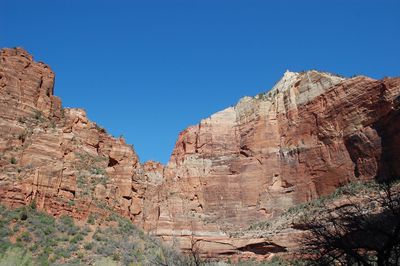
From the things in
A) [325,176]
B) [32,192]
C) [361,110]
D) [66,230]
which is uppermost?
[361,110]

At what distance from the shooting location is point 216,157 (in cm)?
6378

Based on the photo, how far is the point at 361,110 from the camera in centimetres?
5012

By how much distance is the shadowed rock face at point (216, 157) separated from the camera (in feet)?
132

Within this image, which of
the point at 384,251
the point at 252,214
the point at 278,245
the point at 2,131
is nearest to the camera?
the point at 384,251

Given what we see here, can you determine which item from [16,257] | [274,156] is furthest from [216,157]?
[16,257]

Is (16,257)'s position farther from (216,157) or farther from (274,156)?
(274,156)

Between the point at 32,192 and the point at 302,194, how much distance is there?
108 ft

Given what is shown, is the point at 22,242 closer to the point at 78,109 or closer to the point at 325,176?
the point at 78,109

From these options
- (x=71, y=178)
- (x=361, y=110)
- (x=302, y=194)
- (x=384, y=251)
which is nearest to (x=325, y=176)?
(x=302, y=194)

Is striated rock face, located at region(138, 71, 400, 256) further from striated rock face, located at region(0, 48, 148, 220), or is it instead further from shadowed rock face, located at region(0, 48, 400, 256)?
striated rock face, located at region(0, 48, 148, 220)

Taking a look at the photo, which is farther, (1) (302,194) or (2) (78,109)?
(1) (302,194)

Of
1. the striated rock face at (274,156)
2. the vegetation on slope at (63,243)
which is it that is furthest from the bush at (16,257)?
the striated rock face at (274,156)

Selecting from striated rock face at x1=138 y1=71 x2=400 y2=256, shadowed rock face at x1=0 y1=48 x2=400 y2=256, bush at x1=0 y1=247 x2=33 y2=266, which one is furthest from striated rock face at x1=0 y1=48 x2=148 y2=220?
striated rock face at x1=138 y1=71 x2=400 y2=256

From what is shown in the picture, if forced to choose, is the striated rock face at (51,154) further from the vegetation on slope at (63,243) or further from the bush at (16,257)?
the bush at (16,257)
